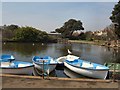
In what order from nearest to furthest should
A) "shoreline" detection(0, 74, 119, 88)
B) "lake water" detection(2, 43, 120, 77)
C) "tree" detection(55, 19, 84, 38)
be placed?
"shoreline" detection(0, 74, 119, 88), "lake water" detection(2, 43, 120, 77), "tree" detection(55, 19, 84, 38)

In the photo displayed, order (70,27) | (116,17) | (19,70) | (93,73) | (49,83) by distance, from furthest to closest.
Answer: (70,27) < (116,17) < (19,70) < (93,73) < (49,83)

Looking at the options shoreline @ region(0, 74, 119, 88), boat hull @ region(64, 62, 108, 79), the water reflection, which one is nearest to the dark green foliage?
the water reflection

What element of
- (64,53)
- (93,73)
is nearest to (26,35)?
(64,53)

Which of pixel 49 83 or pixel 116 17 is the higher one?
pixel 116 17

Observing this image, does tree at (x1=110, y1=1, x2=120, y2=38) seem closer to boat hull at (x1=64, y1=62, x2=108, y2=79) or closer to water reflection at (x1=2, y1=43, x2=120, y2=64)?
water reflection at (x1=2, y1=43, x2=120, y2=64)

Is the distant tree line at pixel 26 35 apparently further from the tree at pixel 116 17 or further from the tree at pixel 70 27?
the tree at pixel 116 17

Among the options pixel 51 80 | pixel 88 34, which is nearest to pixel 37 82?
pixel 51 80

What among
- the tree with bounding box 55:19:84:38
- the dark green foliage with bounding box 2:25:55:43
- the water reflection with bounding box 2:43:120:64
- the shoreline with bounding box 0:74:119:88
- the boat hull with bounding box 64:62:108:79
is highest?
the tree with bounding box 55:19:84:38

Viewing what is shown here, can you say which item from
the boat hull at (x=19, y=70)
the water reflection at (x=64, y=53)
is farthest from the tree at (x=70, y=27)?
the boat hull at (x=19, y=70)

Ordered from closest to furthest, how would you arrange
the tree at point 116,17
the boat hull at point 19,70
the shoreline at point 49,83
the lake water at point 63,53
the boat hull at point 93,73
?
the shoreline at point 49,83, the boat hull at point 93,73, the boat hull at point 19,70, the lake water at point 63,53, the tree at point 116,17

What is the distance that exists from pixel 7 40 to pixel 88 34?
3362 cm

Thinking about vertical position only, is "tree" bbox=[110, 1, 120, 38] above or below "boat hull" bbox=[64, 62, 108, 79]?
above

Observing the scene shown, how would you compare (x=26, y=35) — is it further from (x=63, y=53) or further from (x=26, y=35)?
(x=63, y=53)

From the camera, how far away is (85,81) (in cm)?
1147
